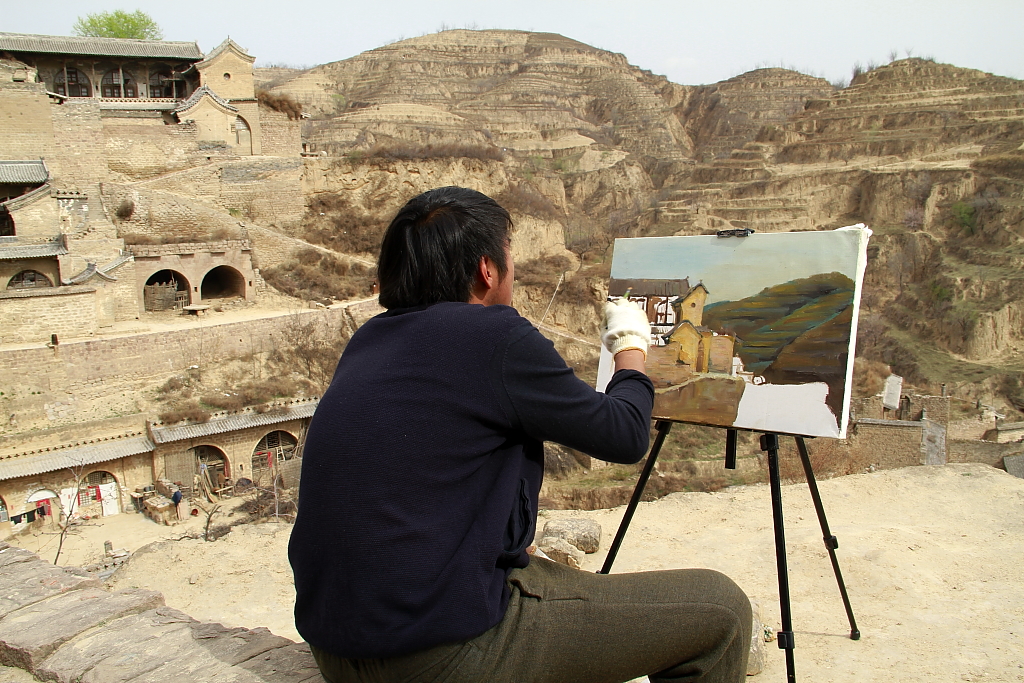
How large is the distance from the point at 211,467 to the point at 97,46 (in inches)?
754

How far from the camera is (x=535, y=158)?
4219cm

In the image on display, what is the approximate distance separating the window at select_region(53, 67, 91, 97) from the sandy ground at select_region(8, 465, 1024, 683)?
81.5ft

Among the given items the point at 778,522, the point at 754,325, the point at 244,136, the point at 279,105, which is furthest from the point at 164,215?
the point at 778,522

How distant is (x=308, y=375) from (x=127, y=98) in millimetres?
15822

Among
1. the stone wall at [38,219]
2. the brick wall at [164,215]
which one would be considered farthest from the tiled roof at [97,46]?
the stone wall at [38,219]

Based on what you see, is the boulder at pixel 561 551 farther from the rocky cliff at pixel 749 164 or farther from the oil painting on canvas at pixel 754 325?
the rocky cliff at pixel 749 164

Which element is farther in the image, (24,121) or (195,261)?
(24,121)

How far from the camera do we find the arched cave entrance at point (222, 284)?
19781 millimetres

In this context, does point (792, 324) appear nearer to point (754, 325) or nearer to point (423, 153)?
point (754, 325)

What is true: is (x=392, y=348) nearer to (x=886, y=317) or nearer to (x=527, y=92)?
(x=886, y=317)

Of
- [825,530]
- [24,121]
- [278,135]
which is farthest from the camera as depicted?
[278,135]

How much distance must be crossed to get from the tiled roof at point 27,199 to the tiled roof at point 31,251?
152cm

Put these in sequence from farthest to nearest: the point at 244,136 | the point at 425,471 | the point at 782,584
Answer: the point at 244,136 < the point at 782,584 < the point at 425,471

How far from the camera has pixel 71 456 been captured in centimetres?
1253
